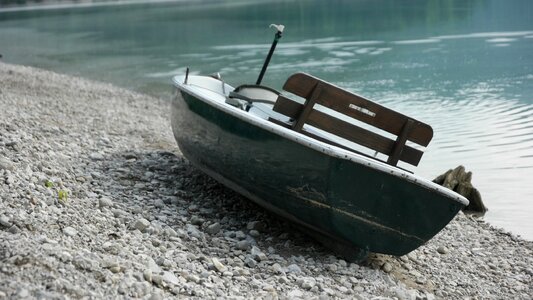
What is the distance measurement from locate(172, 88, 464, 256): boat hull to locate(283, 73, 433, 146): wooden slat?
1.01 m

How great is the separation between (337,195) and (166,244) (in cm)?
193

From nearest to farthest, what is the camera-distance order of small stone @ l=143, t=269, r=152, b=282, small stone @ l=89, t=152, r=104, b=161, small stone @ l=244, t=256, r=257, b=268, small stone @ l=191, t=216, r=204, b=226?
1. small stone @ l=143, t=269, r=152, b=282
2. small stone @ l=244, t=256, r=257, b=268
3. small stone @ l=191, t=216, r=204, b=226
4. small stone @ l=89, t=152, r=104, b=161

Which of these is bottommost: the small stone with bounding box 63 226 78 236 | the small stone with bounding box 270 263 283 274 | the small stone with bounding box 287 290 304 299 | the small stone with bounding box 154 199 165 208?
the small stone with bounding box 154 199 165 208

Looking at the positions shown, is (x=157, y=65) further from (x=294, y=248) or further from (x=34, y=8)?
(x=34, y=8)

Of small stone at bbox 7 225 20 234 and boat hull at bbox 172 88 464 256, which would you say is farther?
boat hull at bbox 172 88 464 256

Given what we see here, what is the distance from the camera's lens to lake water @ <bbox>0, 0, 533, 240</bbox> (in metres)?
15.9

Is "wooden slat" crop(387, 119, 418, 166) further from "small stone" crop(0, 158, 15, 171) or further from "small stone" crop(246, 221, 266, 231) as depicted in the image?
"small stone" crop(0, 158, 15, 171)

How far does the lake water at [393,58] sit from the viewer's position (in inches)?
628

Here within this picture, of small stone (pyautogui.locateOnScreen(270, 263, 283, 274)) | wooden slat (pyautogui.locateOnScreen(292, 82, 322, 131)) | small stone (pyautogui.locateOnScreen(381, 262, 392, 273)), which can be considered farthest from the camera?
wooden slat (pyautogui.locateOnScreen(292, 82, 322, 131))

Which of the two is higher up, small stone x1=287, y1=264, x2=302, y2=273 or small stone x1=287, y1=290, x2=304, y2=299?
small stone x1=287, y1=290, x2=304, y2=299

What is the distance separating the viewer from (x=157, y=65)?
3294 cm

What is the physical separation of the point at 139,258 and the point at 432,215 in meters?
3.18

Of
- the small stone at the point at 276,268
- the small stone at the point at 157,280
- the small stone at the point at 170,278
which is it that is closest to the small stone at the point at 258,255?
the small stone at the point at 276,268

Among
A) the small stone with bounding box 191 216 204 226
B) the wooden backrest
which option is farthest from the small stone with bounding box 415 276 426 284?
the small stone with bounding box 191 216 204 226
